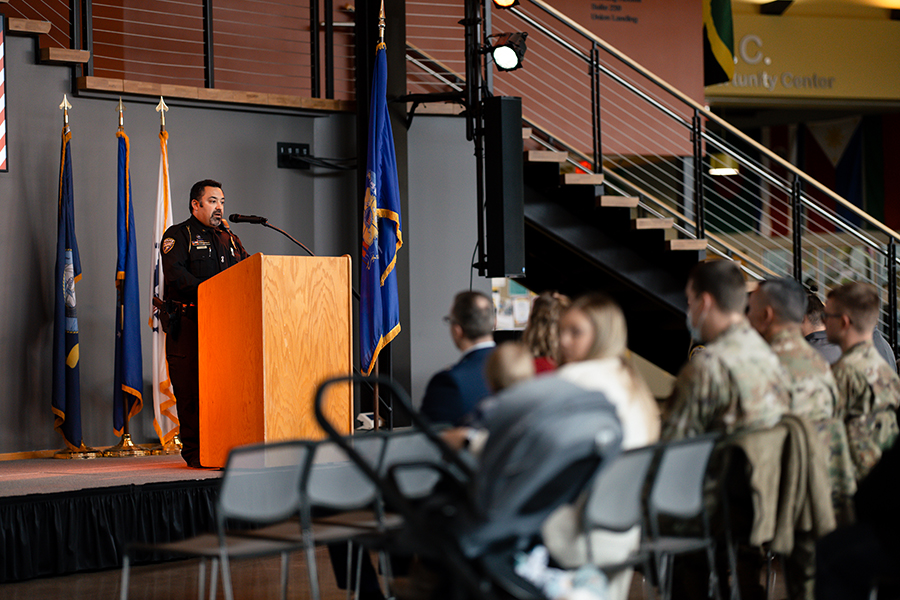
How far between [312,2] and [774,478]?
5410 millimetres

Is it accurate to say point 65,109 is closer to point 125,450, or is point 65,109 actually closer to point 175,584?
point 125,450

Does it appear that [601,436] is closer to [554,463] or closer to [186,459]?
[554,463]

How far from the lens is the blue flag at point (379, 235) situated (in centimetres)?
581

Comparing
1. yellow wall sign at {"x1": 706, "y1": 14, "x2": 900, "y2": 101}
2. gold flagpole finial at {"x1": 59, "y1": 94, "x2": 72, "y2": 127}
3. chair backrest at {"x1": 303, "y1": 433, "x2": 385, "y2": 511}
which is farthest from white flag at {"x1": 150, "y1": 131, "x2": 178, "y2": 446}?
yellow wall sign at {"x1": 706, "y1": 14, "x2": 900, "y2": 101}

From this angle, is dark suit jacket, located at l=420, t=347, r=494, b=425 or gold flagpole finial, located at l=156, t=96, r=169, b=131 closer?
dark suit jacket, located at l=420, t=347, r=494, b=425

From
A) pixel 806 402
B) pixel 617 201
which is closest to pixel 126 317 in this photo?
pixel 617 201

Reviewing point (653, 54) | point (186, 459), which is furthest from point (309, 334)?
point (653, 54)

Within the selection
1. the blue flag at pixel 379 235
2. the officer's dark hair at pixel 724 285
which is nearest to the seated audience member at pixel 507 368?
the officer's dark hair at pixel 724 285

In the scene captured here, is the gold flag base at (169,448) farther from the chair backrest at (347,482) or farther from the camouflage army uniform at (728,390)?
the camouflage army uniform at (728,390)

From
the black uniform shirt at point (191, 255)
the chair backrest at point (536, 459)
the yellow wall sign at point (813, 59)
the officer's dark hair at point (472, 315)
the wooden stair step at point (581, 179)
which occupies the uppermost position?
the yellow wall sign at point (813, 59)

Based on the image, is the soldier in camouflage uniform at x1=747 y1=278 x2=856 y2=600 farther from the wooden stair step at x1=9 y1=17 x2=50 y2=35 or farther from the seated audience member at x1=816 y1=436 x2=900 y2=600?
the wooden stair step at x1=9 y1=17 x2=50 y2=35

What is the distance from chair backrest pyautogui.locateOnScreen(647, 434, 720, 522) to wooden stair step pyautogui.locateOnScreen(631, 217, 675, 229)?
394 cm

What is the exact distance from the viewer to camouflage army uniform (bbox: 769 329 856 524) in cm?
308

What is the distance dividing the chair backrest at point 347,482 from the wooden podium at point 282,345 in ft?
4.60
